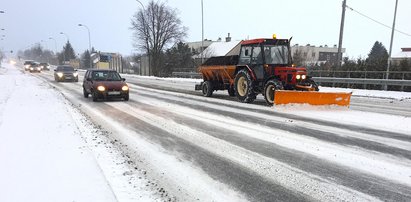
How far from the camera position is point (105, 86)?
14.4 metres

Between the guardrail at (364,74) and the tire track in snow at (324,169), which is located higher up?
the guardrail at (364,74)

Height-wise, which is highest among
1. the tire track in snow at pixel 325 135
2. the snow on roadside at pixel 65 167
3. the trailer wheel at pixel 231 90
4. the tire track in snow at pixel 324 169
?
the trailer wheel at pixel 231 90

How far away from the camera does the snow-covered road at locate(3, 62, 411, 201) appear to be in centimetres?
432

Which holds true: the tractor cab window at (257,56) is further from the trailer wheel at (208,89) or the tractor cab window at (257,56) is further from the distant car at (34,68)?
the distant car at (34,68)

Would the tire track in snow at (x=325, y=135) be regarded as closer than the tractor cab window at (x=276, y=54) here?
Yes

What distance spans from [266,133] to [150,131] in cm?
282

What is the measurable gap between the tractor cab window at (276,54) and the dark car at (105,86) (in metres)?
6.51

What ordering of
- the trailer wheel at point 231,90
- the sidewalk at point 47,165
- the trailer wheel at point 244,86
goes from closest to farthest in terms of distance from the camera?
the sidewalk at point 47,165, the trailer wheel at point 244,86, the trailer wheel at point 231,90

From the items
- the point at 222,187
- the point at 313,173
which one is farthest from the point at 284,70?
the point at 222,187

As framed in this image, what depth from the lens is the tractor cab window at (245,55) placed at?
44.3ft

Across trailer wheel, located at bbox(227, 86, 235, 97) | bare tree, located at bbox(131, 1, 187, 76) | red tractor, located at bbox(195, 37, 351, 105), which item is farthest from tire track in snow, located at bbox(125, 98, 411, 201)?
bare tree, located at bbox(131, 1, 187, 76)

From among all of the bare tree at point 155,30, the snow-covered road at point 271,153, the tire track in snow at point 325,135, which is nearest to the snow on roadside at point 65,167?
the snow-covered road at point 271,153

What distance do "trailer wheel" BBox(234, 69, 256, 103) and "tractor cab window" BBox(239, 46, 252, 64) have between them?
455 mm

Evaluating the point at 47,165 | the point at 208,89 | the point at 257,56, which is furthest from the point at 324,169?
the point at 208,89
